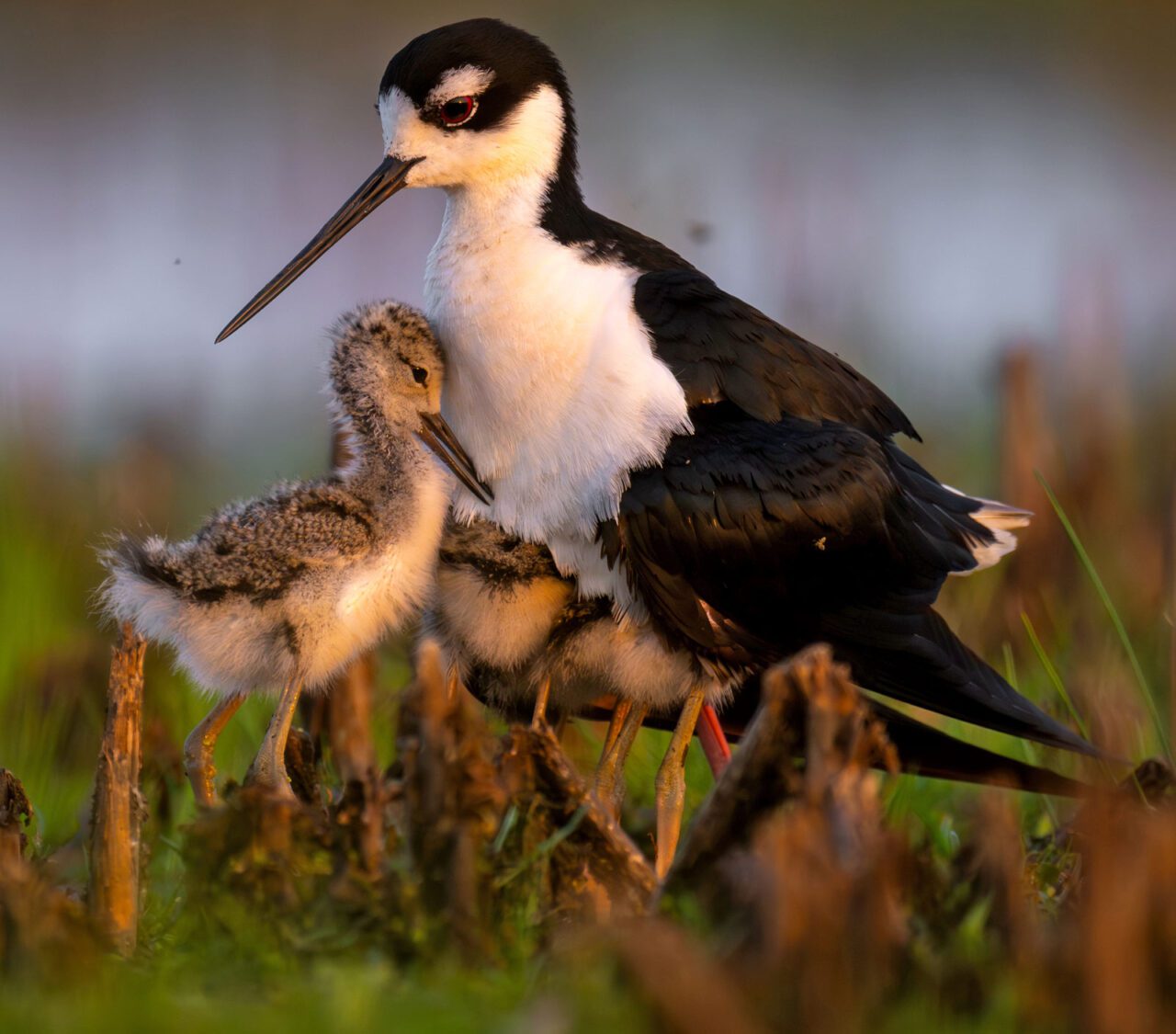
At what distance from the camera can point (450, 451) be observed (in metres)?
5.00

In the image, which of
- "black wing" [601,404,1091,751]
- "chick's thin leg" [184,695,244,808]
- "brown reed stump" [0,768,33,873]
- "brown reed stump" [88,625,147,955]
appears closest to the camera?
"brown reed stump" [88,625,147,955]

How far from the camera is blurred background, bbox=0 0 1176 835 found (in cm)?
720

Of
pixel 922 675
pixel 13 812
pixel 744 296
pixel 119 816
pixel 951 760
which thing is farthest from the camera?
pixel 744 296

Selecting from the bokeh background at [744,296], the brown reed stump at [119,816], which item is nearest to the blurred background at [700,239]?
the bokeh background at [744,296]

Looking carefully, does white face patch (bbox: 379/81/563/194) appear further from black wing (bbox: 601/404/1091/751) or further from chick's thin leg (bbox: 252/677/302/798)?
chick's thin leg (bbox: 252/677/302/798)

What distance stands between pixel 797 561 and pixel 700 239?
1670 millimetres

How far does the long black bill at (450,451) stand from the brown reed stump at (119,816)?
4.04 ft

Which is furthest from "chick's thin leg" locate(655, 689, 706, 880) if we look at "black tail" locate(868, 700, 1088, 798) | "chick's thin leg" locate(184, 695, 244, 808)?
"chick's thin leg" locate(184, 695, 244, 808)

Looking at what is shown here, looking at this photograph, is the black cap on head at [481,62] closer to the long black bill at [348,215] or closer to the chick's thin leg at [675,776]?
the long black bill at [348,215]

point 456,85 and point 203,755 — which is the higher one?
point 456,85

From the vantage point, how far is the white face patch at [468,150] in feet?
16.4

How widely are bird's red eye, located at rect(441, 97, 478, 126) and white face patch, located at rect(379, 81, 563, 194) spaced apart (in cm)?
2

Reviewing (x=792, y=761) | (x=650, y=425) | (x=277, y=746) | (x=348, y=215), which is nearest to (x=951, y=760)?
(x=650, y=425)

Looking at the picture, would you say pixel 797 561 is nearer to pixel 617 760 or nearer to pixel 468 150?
pixel 617 760
